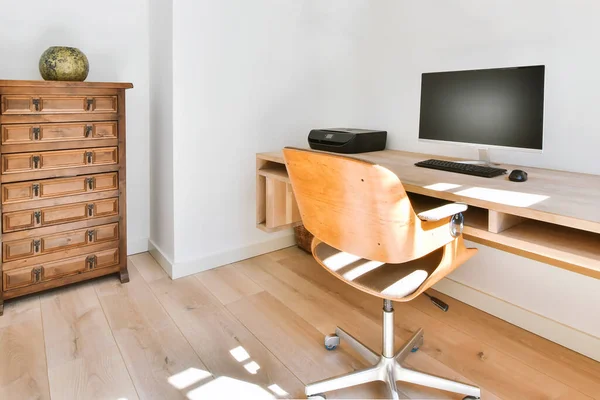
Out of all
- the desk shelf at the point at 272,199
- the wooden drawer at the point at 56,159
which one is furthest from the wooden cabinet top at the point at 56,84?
the desk shelf at the point at 272,199

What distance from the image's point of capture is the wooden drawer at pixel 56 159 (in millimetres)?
1998

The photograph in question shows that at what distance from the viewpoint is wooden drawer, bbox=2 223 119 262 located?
2.06 meters

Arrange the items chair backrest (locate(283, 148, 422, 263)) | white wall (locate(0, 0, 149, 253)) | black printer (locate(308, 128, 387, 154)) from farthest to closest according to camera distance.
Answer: black printer (locate(308, 128, 387, 154)) < white wall (locate(0, 0, 149, 253)) < chair backrest (locate(283, 148, 422, 263))

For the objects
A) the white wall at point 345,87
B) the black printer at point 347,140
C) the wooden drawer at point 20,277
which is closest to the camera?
the white wall at point 345,87

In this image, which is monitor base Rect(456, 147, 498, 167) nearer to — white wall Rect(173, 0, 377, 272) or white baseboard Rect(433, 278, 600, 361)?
white baseboard Rect(433, 278, 600, 361)

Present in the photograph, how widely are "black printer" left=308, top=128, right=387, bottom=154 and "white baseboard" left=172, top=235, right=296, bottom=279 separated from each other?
0.78 metres

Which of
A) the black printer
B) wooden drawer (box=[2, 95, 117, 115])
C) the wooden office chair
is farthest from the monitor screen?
wooden drawer (box=[2, 95, 117, 115])

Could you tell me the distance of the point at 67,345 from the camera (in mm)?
1792

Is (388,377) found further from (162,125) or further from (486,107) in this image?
(162,125)

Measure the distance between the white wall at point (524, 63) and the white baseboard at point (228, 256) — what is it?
3.51 feet

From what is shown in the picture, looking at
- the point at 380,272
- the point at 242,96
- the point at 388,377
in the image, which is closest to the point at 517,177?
the point at 380,272

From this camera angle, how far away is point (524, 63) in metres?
1.95

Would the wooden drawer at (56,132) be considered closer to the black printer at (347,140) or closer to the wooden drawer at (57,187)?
the wooden drawer at (57,187)

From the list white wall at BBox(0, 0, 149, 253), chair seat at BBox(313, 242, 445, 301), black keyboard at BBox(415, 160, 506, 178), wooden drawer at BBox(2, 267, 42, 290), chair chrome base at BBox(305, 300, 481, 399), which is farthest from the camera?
white wall at BBox(0, 0, 149, 253)
